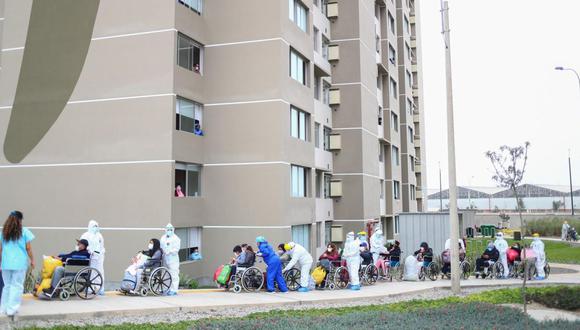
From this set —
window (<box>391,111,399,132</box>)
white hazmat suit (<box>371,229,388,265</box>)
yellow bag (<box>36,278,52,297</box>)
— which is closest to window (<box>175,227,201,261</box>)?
white hazmat suit (<box>371,229,388,265</box>)

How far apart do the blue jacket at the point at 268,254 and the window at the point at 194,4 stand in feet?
40.9

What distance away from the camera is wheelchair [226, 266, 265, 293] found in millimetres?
15523

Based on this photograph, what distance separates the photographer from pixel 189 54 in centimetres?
2348

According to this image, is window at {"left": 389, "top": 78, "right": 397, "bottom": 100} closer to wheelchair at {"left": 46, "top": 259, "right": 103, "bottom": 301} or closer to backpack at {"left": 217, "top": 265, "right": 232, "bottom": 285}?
backpack at {"left": 217, "top": 265, "right": 232, "bottom": 285}

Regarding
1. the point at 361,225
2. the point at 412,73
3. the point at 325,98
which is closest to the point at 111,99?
the point at 325,98

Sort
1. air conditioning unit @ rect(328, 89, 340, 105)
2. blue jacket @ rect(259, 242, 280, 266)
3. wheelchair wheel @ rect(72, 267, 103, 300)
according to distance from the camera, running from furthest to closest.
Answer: air conditioning unit @ rect(328, 89, 340, 105), blue jacket @ rect(259, 242, 280, 266), wheelchair wheel @ rect(72, 267, 103, 300)

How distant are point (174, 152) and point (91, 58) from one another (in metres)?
5.72

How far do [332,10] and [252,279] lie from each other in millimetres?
22756

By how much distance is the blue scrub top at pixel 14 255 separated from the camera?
400 inches

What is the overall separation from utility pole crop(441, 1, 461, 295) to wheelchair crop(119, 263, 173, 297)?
28.2ft

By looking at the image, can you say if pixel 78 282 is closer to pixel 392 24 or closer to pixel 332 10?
pixel 332 10

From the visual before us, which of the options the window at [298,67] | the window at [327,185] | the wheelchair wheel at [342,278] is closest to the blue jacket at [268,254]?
the wheelchair wheel at [342,278]

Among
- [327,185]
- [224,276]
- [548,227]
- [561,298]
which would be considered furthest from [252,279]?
[548,227]

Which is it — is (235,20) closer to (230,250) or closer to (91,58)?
(91,58)
